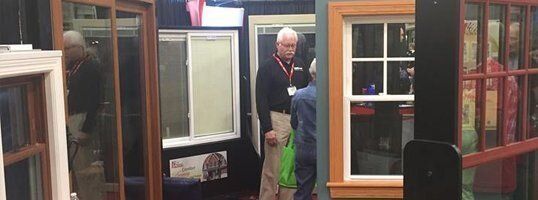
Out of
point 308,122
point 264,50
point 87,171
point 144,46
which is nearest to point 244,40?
point 264,50

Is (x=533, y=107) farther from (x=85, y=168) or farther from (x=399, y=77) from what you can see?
(x=85, y=168)

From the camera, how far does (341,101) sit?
11.4 feet

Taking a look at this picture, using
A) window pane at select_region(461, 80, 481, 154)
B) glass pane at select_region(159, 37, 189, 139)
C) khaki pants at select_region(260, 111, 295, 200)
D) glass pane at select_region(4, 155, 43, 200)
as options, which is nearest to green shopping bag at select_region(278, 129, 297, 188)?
khaki pants at select_region(260, 111, 295, 200)

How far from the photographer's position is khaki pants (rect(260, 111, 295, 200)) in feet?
16.4

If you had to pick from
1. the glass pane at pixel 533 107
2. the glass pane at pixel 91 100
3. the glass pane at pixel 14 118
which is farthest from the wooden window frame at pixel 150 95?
the glass pane at pixel 533 107

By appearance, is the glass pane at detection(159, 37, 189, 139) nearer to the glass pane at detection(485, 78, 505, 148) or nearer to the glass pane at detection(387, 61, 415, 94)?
the glass pane at detection(387, 61, 415, 94)

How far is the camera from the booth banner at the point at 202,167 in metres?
5.45

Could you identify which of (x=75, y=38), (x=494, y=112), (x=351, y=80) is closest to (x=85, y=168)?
(x=75, y=38)

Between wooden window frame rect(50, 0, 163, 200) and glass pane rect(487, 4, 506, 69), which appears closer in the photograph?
glass pane rect(487, 4, 506, 69)

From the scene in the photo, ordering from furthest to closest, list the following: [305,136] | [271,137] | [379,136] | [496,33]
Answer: [271,137]
[305,136]
[379,136]
[496,33]

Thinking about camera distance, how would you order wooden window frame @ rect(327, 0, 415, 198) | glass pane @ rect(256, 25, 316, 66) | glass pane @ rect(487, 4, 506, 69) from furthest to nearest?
glass pane @ rect(256, 25, 316, 66), wooden window frame @ rect(327, 0, 415, 198), glass pane @ rect(487, 4, 506, 69)

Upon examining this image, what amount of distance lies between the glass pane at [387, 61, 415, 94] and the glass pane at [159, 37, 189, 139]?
2471 millimetres

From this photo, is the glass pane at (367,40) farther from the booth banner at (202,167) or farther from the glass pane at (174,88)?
the booth banner at (202,167)

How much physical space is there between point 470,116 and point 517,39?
412 millimetres
